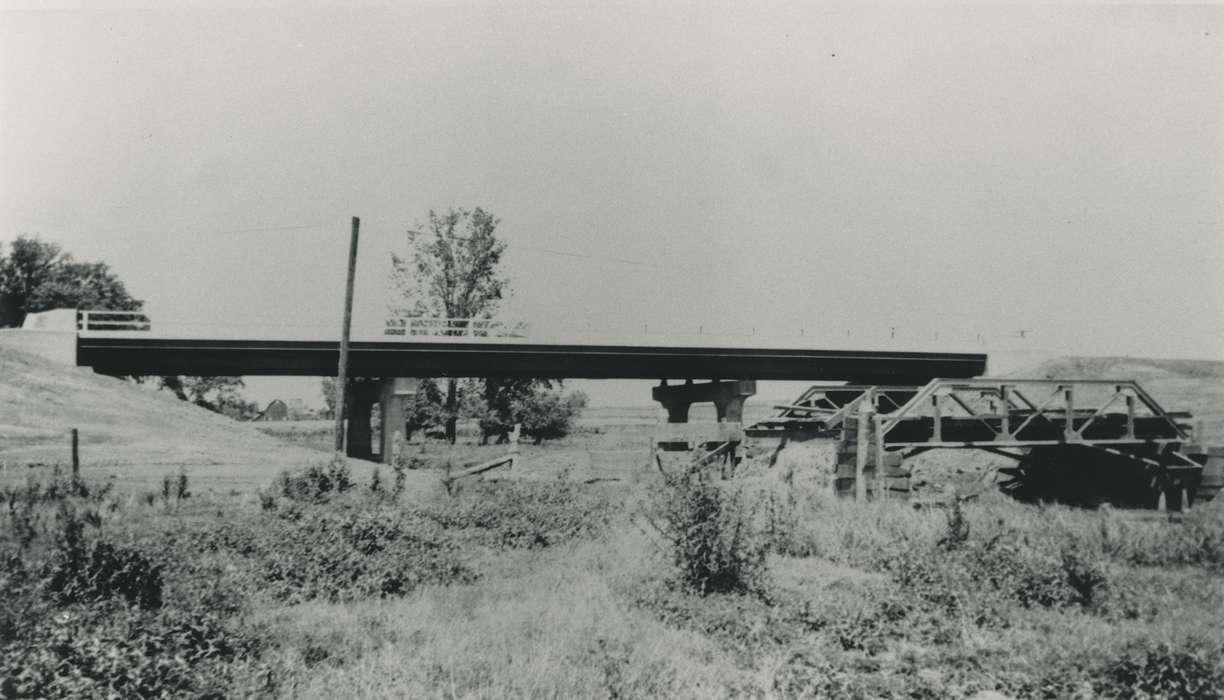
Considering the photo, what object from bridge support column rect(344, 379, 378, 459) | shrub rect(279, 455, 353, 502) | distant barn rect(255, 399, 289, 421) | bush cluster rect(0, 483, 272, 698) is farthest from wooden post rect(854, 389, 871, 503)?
distant barn rect(255, 399, 289, 421)

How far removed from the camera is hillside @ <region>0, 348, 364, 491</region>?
23.5 m

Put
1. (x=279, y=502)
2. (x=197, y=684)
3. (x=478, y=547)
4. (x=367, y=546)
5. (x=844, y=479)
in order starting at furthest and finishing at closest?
(x=279, y=502), (x=844, y=479), (x=478, y=547), (x=367, y=546), (x=197, y=684)

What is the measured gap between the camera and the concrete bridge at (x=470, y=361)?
35.7 metres

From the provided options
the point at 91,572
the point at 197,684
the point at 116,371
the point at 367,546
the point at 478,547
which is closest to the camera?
the point at 197,684

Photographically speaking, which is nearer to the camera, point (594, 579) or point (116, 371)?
point (594, 579)

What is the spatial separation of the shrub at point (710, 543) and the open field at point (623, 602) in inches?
0.9

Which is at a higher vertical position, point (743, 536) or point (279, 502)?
point (743, 536)

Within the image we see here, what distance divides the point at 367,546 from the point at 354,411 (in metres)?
32.0

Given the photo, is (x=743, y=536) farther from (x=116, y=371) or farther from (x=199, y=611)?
(x=116, y=371)

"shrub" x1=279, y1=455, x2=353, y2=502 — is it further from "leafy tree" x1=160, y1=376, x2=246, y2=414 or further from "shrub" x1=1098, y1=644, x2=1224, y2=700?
"leafy tree" x1=160, y1=376, x2=246, y2=414

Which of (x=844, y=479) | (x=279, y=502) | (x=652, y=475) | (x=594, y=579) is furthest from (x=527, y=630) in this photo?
(x=652, y=475)

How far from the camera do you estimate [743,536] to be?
28.3 ft

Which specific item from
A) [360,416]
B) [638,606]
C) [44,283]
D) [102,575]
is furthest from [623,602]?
[44,283]

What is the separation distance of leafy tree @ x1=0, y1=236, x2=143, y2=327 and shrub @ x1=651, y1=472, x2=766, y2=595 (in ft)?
224
